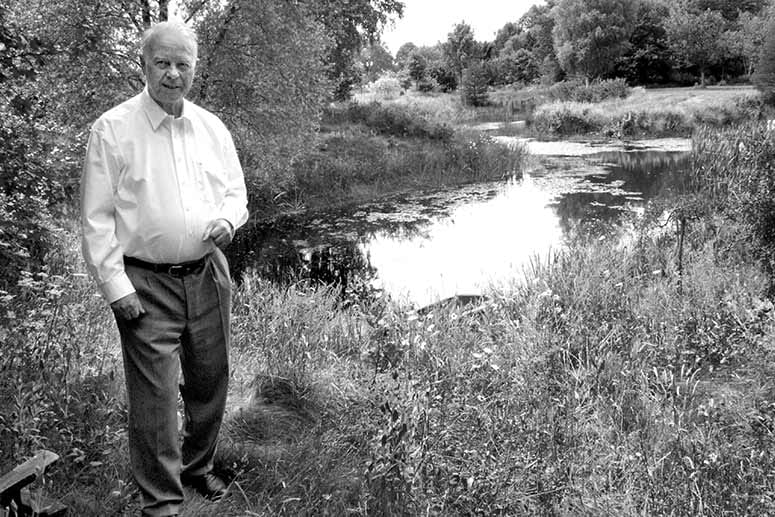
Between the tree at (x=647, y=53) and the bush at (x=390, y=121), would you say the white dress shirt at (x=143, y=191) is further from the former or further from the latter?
the tree at (x=647, y=53)

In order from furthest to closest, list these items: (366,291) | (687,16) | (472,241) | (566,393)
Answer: (687,16), (472,241), (366,291), (566,393)

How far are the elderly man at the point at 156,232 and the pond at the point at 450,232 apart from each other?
3785mm

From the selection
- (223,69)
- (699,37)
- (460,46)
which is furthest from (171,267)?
(460,46)

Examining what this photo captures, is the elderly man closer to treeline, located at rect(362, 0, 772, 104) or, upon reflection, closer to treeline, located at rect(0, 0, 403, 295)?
treeline, located at rect(0, 0, 403, 295)

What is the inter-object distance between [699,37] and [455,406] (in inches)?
1672

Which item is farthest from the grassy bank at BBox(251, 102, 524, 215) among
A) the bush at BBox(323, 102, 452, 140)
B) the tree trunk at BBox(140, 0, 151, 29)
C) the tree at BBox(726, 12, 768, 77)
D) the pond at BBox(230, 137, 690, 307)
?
the tree at BBox(726, 12, 768, 77)

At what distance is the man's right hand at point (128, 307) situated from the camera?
2.18 m

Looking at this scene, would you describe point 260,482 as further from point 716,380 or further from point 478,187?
point 478,187

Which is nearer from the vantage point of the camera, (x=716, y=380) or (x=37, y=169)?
(x=37, y=169)

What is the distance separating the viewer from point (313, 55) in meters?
10.9

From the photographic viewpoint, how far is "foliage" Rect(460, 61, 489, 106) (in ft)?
133

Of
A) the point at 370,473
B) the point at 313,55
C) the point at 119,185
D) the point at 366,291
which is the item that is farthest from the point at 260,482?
the point at 313,55

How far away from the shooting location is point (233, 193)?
254cm

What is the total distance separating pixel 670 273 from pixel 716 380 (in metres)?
2.21
